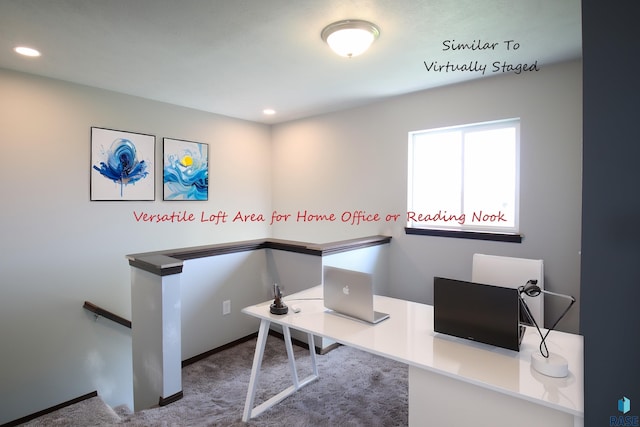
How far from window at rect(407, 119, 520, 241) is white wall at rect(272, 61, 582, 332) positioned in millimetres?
116

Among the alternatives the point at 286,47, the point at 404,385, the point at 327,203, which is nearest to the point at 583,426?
the point at 404,385

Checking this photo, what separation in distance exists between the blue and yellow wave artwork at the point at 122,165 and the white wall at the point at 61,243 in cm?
15

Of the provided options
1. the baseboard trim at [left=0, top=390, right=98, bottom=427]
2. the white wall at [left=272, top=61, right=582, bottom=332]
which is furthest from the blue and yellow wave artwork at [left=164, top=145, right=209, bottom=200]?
the baseboard trim at [left=0, top=390, right=98, bottom=427]

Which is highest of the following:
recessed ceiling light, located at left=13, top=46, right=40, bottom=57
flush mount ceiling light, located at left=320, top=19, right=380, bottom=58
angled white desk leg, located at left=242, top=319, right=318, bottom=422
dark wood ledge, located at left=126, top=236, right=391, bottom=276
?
recessed ceiling light, located at left=13, top=46, right=40, bottom=57

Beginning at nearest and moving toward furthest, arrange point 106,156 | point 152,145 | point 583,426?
1. point 583,426
2. point 106,156
3. point 152,145

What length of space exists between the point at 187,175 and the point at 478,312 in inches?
135

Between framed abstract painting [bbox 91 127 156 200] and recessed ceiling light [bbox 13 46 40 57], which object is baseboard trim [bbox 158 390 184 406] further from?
recessed ceiling light [bbox 13 46 40 57]

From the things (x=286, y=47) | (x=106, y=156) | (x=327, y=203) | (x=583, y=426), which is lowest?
(x=583, y=426)

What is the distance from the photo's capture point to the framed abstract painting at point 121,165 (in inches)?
127

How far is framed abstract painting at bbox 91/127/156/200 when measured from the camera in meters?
3.22

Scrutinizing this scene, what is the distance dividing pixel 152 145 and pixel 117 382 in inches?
95.9

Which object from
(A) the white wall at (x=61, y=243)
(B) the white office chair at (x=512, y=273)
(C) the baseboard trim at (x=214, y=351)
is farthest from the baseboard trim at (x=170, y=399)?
(B) the white office chair at (x=512, y=273)

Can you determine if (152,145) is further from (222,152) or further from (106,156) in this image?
(222,152)

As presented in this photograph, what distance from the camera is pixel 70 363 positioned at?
10.1ft
